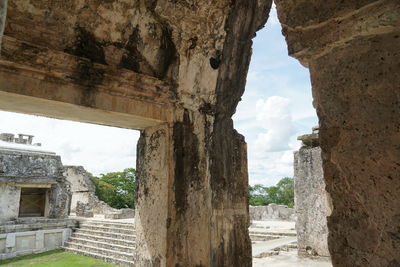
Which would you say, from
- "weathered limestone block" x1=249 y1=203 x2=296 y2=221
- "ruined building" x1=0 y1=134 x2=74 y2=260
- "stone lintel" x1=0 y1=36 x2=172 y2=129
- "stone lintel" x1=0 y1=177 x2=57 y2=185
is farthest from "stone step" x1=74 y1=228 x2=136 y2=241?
"stone lintel" x1=0 y1=36 x2=172 y2=129

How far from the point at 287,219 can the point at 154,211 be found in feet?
49.2

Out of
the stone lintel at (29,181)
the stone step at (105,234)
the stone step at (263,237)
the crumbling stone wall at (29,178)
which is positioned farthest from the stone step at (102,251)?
the stone step at (263,237)

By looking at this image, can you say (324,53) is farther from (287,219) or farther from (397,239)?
(287,219)

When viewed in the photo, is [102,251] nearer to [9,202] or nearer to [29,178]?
[9,202]

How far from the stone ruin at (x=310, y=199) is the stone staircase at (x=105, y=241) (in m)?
5.59

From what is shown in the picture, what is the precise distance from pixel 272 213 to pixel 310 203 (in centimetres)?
1125

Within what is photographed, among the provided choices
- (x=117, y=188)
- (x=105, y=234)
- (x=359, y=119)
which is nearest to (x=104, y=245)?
(x=105, y=234)

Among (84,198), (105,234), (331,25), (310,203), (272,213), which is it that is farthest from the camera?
(84,198)

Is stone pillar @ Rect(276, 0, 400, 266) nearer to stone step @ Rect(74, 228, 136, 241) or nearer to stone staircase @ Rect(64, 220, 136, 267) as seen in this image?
stone staircase @ Rect(64, 220, 136, 267)

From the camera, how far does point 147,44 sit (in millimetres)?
3260

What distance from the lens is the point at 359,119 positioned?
114 cm

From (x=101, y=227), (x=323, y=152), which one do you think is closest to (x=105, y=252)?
(x=101, y=227)

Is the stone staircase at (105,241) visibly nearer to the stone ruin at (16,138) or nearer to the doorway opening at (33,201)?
the doorway opening at (33,201)

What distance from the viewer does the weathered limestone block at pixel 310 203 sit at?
6.13m
